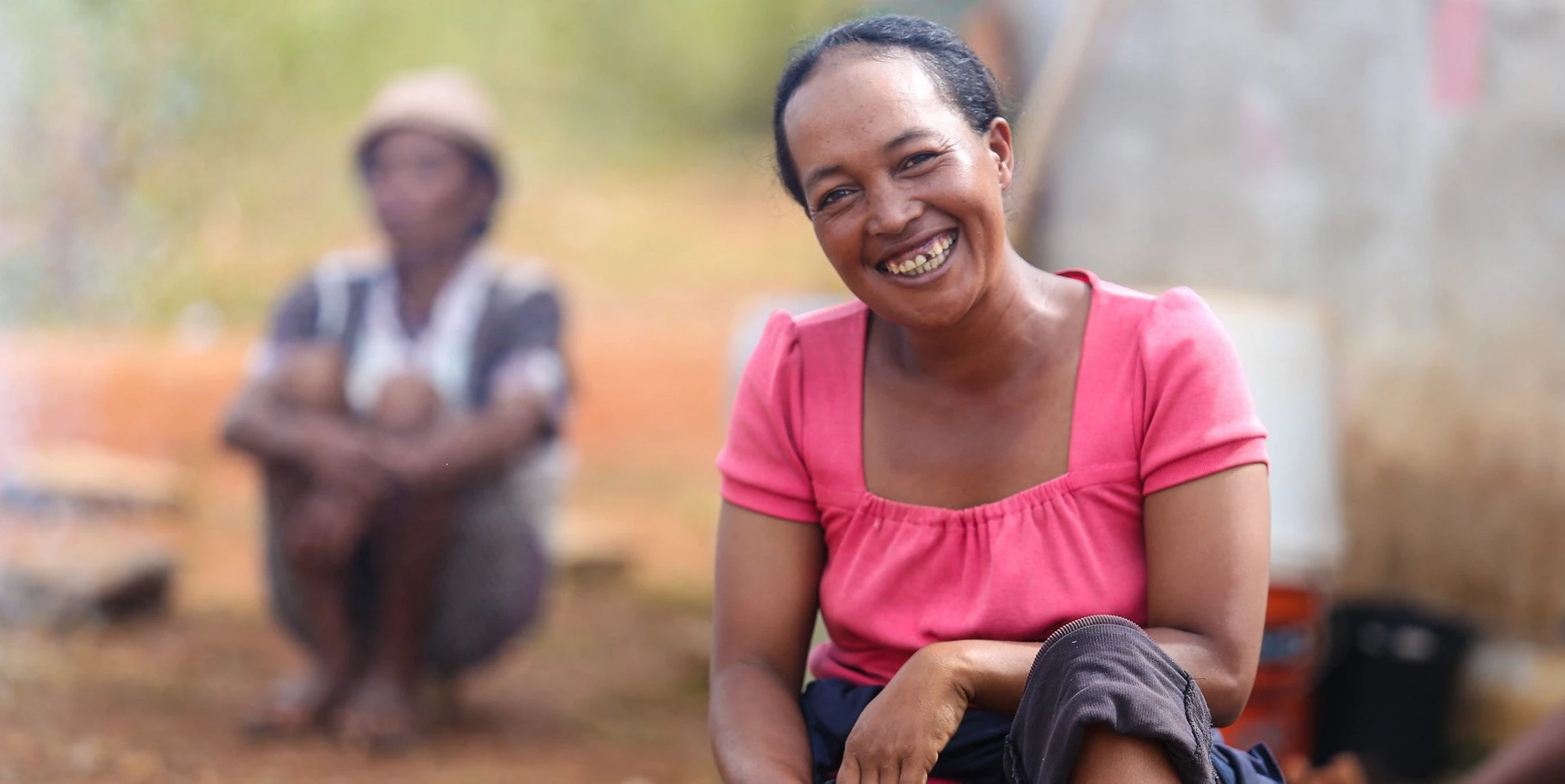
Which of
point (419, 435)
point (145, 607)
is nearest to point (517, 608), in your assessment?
point (419, 435)

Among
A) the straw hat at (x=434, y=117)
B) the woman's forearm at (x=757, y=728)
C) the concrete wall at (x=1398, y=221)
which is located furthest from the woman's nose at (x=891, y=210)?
the straw hat at (x=434, y=117)

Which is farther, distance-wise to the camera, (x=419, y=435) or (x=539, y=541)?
(x=539, y=541)

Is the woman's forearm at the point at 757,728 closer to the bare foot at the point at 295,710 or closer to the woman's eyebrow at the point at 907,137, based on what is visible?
the woman's eyebrow at the point at 907,137

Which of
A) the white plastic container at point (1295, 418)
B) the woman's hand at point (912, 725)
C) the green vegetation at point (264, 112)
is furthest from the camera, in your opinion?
the green vegetation at point (264, 112)

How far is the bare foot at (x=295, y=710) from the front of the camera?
437 cm

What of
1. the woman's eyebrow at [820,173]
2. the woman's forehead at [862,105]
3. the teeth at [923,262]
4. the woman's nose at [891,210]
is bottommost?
the teeth at [923,262]

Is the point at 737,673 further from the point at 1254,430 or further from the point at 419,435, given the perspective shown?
the point at 419,435

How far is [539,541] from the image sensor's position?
4711 millimetres

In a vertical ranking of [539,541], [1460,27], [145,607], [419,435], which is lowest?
[145,607]

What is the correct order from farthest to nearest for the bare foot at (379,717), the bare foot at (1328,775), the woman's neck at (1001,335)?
1. the bare foot at (379,717)
2. the bare foot at (1328,775)
3. the woman's neck at (1001,335)

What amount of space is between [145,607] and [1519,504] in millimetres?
4462

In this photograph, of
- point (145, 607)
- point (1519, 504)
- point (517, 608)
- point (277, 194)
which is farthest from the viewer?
point (277, 194)

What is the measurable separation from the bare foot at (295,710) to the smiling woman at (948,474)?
2641 millimetres

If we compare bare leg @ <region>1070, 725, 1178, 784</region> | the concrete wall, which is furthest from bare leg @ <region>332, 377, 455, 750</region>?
bare leg @ <region>1070, 725, 1178, 784</region>
